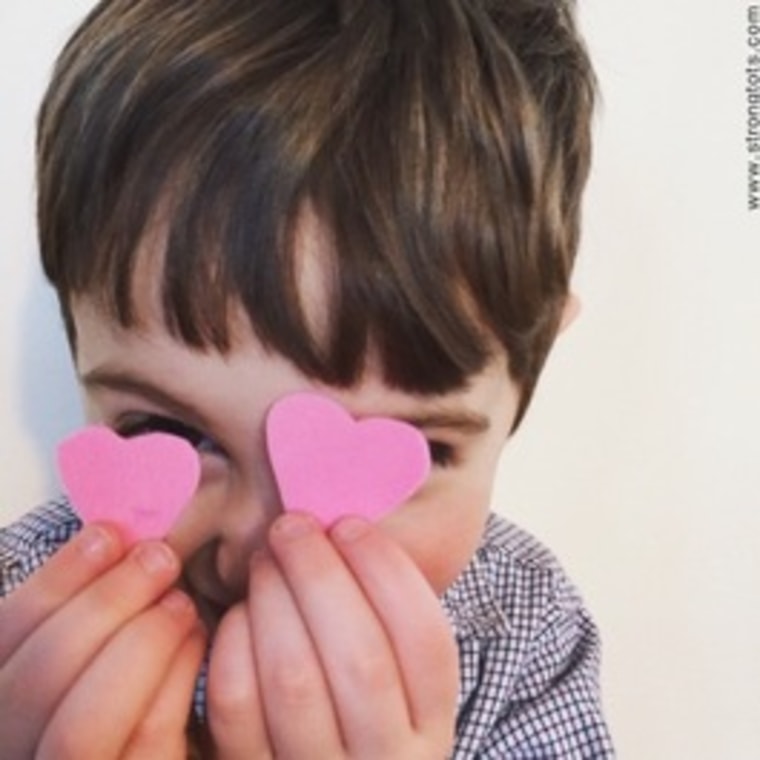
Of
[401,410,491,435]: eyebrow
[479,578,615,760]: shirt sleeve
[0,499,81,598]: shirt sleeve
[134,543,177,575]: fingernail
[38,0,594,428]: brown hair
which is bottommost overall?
[479,578,615,760]: shirt sleeve

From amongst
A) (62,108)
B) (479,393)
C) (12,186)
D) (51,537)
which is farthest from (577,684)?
(12,186)

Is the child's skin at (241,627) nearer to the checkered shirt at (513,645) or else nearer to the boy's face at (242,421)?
the boy's face at (242,421)

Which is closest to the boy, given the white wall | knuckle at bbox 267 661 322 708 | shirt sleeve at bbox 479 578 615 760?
knuckle at bbox 267 661 322 708

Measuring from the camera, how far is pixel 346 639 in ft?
1.89

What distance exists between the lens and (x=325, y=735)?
587 millimetres

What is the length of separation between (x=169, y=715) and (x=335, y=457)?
14cm

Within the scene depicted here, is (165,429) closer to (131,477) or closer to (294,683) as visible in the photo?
(131,477)

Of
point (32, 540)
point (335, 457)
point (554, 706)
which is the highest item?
point (335, 457)

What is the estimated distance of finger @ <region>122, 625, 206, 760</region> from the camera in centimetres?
59

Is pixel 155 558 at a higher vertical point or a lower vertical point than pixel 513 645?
higher

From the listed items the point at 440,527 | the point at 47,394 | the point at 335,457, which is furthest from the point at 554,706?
the point at 47,394

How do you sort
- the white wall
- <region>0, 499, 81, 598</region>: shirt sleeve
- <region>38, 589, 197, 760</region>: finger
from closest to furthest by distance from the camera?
<region>38, 589, 197, 760</region>: finger
<region>0, 499, 81, 598</region>: shirt sleeve
the white wall

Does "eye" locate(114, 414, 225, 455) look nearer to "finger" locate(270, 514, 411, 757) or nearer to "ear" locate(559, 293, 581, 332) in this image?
"finger" locate(270, 514, 411, 757)

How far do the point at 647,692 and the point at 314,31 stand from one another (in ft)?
2.07
